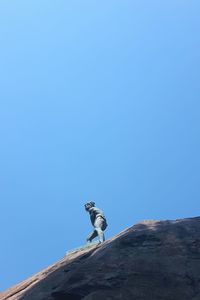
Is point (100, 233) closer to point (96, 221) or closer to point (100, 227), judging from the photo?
point (100, 227)

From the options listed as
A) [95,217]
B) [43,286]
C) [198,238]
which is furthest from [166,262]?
[95,217]

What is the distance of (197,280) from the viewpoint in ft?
25.8

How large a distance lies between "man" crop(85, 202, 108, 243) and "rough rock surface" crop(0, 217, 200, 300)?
3.01 m

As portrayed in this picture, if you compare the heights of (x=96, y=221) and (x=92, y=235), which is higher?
(x=96, y=221)

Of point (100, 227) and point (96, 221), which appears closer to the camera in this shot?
point (100, 227)

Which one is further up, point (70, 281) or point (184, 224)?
point (184, 224)

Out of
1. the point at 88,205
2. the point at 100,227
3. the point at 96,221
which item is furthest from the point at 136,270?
the point at 88,205

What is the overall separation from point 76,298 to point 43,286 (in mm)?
1871

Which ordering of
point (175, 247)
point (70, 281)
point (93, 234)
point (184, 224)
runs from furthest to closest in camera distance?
point (93, 234), point (184, 224), point (175, 247), point (70, 281)

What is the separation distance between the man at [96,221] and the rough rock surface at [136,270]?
301 cm

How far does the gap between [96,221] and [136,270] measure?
23.2 ft

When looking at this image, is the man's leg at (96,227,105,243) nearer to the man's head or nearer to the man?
the man

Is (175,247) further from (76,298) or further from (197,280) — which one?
(76,298)

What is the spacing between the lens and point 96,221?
15.8 m
